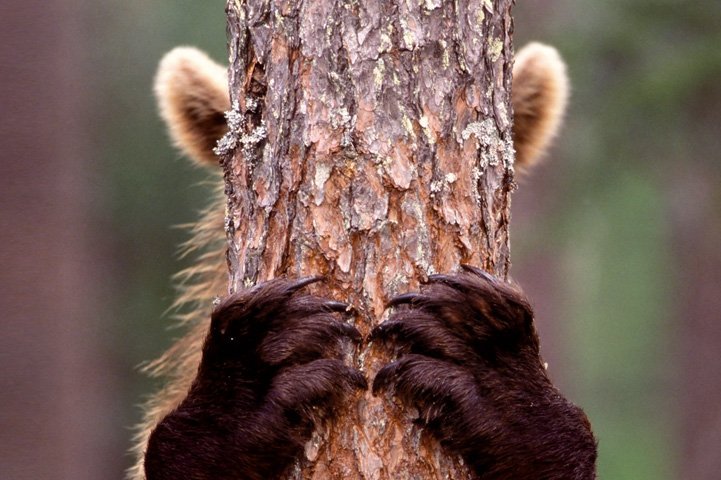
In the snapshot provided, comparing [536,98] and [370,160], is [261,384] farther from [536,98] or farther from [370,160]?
[536,98]

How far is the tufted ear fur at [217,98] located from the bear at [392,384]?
1.07m

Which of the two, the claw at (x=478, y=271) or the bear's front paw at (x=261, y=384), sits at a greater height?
the claw at (x=478, y=271)

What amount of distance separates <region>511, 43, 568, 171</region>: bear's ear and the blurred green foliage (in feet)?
15.4

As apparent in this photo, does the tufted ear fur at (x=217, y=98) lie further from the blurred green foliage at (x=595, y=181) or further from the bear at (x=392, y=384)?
the blurred green foliage at (x=595, y=181)

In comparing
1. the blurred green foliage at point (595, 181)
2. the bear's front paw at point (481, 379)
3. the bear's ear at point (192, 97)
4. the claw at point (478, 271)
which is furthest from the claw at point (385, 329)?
the blurred green foliage at point (595, 181)

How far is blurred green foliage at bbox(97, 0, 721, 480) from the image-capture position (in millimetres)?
7672

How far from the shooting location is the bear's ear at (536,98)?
10.0 feet

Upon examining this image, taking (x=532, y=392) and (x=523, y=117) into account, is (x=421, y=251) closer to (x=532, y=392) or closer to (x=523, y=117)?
(x=532, y=392)

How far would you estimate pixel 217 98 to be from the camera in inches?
121

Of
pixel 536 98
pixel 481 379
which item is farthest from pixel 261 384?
pixel 536 98

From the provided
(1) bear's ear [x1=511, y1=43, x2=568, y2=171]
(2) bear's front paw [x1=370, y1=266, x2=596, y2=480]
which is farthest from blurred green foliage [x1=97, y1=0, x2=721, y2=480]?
(2) bear's front paw [x1=370, y1=266, x2=596, y2=480]

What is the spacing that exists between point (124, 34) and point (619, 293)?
5.04 meters

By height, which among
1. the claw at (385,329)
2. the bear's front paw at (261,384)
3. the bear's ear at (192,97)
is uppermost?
the bear's ear at (192,97)

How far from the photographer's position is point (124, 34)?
29.3ft
